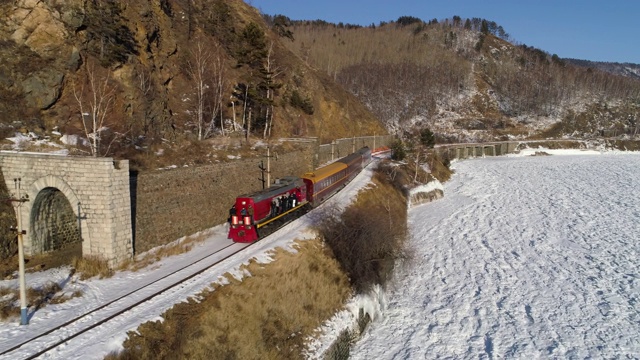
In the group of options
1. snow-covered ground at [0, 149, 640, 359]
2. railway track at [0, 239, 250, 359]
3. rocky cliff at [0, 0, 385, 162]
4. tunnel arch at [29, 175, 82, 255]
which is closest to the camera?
railway track at [0, 239, 250, 359]

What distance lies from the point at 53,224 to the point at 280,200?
38.3 ft

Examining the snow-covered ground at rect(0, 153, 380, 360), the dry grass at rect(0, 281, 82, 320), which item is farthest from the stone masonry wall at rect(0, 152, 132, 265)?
the dry grass at rect(0, 281, 82, 320)

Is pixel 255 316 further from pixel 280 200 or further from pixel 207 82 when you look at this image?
pixel 207 82

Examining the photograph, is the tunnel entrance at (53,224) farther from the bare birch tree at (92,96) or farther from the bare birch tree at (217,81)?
the bare birch tree at (217,81)

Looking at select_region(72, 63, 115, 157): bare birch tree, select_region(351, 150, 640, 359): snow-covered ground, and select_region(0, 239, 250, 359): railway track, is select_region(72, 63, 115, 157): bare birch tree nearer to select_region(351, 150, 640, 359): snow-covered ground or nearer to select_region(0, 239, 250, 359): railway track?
select_region(0, 239, 250, 359): railway track

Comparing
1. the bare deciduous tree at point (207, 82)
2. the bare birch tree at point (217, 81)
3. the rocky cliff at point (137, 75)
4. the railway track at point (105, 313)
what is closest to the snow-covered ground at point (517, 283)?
the railway track at point (105, 313)

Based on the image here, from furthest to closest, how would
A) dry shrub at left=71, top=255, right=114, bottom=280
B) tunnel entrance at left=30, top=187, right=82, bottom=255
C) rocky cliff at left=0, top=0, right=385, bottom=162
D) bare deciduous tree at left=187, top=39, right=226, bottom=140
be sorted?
bare deciduous tree at left=187, top=39, right=226, bottom=140, rocky cliff at left=0, top=0, right=385, bottom=162, tunnel entrance at left=30, top=187, right=82, bottom=255, dry shrub at left=71, top=255, right=114, bottom=280

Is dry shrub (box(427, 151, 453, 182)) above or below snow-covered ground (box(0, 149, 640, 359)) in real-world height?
above

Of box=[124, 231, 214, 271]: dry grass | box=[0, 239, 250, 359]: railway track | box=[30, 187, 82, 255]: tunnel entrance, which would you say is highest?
box=[30, 187, 82, 255]: tunnel entrance

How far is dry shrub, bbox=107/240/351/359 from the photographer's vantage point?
13109 mm

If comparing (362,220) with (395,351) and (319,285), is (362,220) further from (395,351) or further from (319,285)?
(395,351)

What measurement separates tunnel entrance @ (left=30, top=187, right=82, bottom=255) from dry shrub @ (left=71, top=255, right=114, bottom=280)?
1914mm

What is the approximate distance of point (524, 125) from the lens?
12106 cm

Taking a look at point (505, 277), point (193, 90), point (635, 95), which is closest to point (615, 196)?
point (505, 277)
